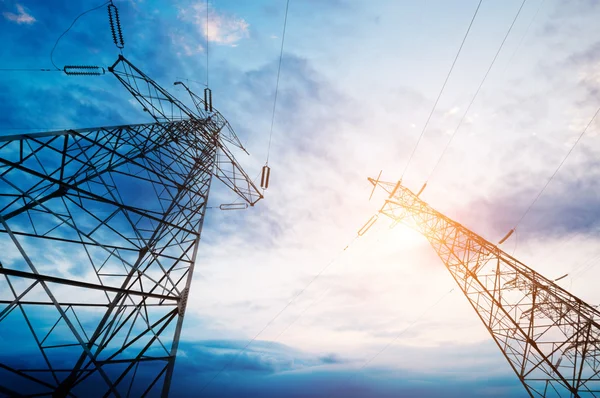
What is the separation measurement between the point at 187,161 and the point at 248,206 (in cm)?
334

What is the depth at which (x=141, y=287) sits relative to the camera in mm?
6516

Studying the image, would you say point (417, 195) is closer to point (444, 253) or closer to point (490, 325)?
point (444, 253)

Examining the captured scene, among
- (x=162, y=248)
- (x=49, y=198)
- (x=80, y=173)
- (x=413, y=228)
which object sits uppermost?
(x=413, y=228)

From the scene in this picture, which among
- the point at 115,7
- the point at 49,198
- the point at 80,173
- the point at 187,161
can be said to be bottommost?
the point at 49,198

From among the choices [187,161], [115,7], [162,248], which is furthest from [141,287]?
[115,7]

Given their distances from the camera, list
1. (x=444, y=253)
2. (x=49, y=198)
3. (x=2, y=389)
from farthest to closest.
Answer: (x=444, y=253) < (x=49, y=198) < (x=2, y=389)


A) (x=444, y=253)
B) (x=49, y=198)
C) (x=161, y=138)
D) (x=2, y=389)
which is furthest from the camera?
(x=444, y=253)

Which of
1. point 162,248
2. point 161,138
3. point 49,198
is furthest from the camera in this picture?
point 161,138

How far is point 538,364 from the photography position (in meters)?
10.3

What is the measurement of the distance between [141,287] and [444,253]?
14150 millimetres

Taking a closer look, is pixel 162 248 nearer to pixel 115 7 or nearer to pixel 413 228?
pixel 115 7

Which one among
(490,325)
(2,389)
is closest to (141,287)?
(2,389)

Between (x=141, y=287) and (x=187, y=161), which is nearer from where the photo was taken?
(x=141, y=287)

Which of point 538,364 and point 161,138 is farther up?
point 161,138
